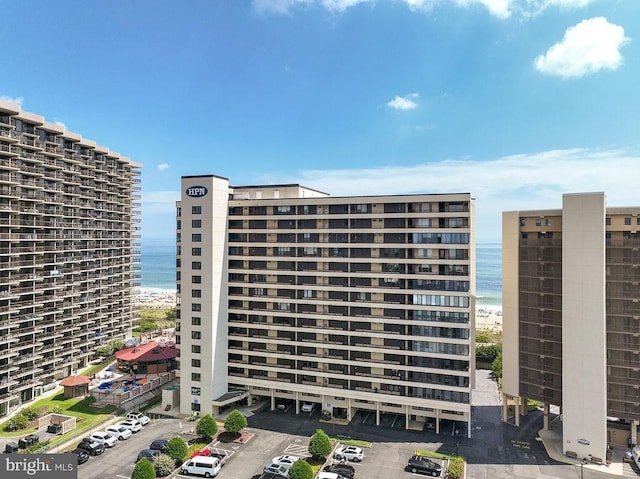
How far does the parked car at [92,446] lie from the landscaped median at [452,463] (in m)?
38.1

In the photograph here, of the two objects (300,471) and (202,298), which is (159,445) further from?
(202,298)

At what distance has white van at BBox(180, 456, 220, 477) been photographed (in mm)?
45312

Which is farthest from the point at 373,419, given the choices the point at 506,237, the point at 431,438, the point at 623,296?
the point at 623,296

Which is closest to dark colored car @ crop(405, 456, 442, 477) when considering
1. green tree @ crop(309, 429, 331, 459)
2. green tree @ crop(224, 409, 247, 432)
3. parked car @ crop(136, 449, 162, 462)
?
green tree @ crop(309, 429, 331, 459)

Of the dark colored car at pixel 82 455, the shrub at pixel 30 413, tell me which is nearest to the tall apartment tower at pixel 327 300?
the dark colored car at pixel 82 455

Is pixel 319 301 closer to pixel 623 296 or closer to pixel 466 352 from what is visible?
pixel 466 352

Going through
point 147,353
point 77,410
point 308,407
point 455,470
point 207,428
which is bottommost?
point 77,410

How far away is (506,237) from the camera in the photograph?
5894 centimetres

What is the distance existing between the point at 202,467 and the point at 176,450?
3.52 meters

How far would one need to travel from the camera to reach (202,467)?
4553cm

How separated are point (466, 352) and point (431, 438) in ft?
39.7

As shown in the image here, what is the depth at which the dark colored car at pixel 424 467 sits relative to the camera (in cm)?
4597

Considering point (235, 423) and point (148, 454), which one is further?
point (235, 423)

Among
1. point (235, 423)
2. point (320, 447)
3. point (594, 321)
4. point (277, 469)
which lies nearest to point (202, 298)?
point (235, 423)
